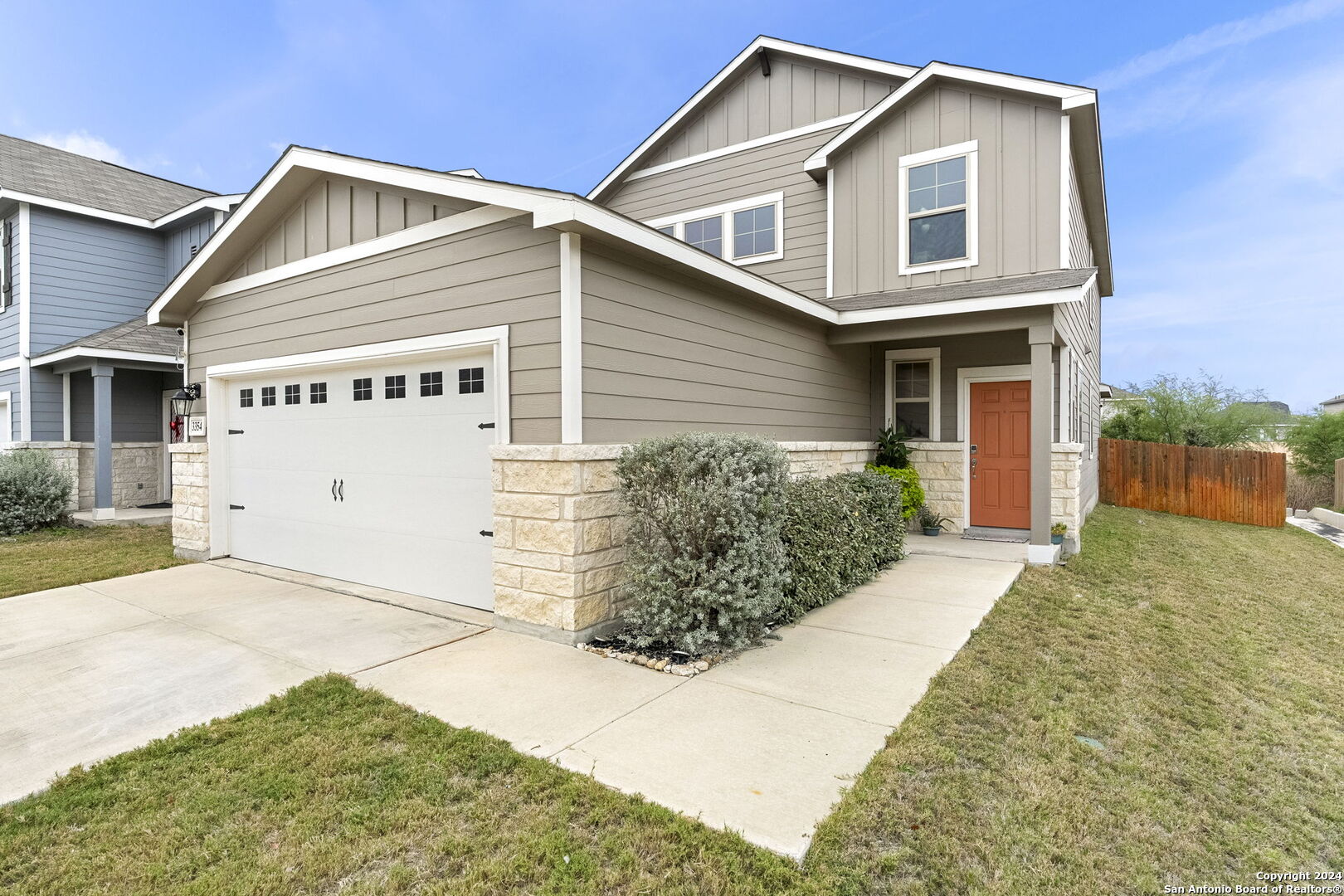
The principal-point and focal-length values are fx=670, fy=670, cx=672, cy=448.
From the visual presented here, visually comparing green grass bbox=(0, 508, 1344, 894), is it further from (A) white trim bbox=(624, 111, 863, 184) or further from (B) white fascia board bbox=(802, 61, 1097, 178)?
(A) white trim bbox=(624, 111, 863, 184)

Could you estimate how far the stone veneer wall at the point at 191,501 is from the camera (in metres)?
7.47

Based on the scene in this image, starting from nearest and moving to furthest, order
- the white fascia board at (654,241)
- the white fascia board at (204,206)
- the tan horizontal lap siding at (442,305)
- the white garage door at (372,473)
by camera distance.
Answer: the white fascia board at (654,241), the tan horizontal lap siding at (442,305), the white garage door at (372,473), the white fascia board at (204,206)

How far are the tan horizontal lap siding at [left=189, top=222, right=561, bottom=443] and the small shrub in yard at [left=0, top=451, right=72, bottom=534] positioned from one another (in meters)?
6.04

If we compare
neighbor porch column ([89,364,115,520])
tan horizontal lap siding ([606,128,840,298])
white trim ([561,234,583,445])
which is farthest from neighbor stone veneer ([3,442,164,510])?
white trim ([561,234,583,445])

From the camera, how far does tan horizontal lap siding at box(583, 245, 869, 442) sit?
4.76 m

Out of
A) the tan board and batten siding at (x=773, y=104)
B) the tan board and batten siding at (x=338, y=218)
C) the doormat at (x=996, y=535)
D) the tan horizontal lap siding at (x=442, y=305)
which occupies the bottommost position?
the doormat at (x=996, y=535)

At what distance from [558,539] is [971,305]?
5.15 metres

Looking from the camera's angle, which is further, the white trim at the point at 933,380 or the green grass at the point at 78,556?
the white trim at the point at 933,380

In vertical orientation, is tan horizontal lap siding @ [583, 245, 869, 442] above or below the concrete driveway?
above

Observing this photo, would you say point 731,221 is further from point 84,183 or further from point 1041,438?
point 84,183

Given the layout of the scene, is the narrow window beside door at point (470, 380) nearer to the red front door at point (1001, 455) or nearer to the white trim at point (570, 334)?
the white trim at point (570, 334)

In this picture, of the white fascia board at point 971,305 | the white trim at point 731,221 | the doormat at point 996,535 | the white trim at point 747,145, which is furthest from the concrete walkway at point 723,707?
the white trim at point 747,145

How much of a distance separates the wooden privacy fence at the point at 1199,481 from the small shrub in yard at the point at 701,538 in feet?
41.6

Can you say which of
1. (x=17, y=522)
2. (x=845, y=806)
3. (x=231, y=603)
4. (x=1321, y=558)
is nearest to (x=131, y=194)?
(x=17, y=522)
